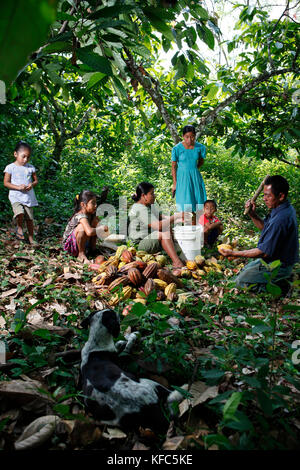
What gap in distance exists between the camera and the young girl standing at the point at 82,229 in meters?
3.84

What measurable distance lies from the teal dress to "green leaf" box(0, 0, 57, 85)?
433 cm

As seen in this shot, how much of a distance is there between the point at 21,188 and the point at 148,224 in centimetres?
192

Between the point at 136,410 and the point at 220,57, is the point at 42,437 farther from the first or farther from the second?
the point at 220,57

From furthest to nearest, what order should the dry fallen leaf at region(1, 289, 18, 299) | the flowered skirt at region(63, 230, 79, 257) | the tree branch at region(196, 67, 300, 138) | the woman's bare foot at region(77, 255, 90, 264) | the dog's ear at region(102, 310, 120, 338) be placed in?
the tree branch at region(196, 67, 300, 138) < the flowered skirt at region(63, 230, 79, 257) < the woman's bare foot at region(77, 255, 90, 264) < the dry fallen leaf at region(1, 289, 18, 299) < the dog's ear at region(102, 310, 120, 338)

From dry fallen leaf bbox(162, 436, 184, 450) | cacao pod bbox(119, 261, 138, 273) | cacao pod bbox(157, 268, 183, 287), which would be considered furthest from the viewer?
cacao pod bbox(119, 261, 138, 273)

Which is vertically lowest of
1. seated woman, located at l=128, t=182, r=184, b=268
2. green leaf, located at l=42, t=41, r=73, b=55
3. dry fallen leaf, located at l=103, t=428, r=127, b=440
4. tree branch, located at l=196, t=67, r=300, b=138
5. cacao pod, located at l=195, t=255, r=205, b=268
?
dry fallen leaf, located at l=103, t=428, r=127, b=440

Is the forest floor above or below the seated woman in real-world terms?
below

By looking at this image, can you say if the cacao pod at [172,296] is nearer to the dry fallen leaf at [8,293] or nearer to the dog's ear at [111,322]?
the dog's ear at [111,322]

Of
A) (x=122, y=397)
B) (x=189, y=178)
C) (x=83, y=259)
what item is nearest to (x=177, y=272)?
(x=83, y=259)

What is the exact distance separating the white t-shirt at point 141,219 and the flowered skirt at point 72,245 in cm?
81

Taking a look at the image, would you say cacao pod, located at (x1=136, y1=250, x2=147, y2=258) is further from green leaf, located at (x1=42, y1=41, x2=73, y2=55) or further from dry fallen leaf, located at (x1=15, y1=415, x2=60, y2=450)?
green leaf, located at (x1=42, y1=41, x2=73, y2=55)

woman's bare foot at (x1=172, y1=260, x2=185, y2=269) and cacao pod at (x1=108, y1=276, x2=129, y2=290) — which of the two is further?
woman's bare foot at (x1=172, y1=260, x2=185, y2=269)

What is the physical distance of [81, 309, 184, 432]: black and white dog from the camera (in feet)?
4.14

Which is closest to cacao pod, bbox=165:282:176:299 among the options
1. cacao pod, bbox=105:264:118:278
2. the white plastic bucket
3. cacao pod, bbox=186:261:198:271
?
cacao pod, bbox=105:264:118:278
